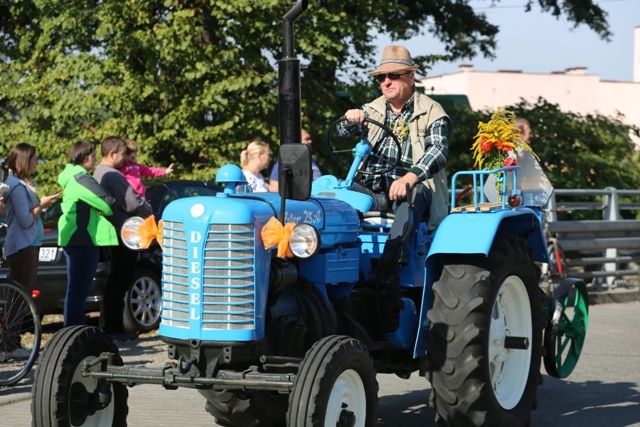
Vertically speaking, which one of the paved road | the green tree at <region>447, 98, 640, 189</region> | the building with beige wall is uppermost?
the building with beige wall

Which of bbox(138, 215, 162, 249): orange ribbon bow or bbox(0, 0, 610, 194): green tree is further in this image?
bbox(0, 0, 610, 194): green tree

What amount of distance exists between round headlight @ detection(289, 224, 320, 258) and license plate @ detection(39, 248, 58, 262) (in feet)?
22.4

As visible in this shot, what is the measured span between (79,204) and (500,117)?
3980 mm

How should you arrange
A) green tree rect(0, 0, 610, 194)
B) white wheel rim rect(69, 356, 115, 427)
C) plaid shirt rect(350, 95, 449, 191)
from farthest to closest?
green tree rect(0, 0, 610, 194) < plaid shirt rect(350, 95, 449, 191) < white wheel rim rect(69, 356, 115, 427)

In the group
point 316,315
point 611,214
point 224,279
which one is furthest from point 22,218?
point 611,214

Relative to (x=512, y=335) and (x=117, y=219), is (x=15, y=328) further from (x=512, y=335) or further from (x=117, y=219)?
(x=512, y=335)

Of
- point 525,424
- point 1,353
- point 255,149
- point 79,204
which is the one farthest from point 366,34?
point 525,424

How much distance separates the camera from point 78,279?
10.5 metres

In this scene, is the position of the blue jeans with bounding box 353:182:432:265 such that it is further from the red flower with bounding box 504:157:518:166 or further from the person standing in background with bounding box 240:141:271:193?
the person standing in background with bounding box 240:141:271:193

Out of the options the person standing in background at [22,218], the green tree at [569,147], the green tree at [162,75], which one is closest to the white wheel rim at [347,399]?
the person standing in background at [22,218]

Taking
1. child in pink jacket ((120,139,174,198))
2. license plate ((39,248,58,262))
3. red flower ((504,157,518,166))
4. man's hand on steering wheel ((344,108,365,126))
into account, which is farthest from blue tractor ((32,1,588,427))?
license plate ((39,248,58,262))

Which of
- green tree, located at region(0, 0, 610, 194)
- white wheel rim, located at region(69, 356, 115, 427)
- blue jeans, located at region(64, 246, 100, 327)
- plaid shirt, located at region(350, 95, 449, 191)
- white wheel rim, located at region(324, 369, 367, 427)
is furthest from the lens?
green tree, located at region(0, 0, 610, 194)

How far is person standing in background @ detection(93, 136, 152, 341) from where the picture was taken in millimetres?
11336

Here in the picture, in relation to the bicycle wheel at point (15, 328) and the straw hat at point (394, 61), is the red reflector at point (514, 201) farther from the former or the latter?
the bicycle wheel at point (15, 328)
